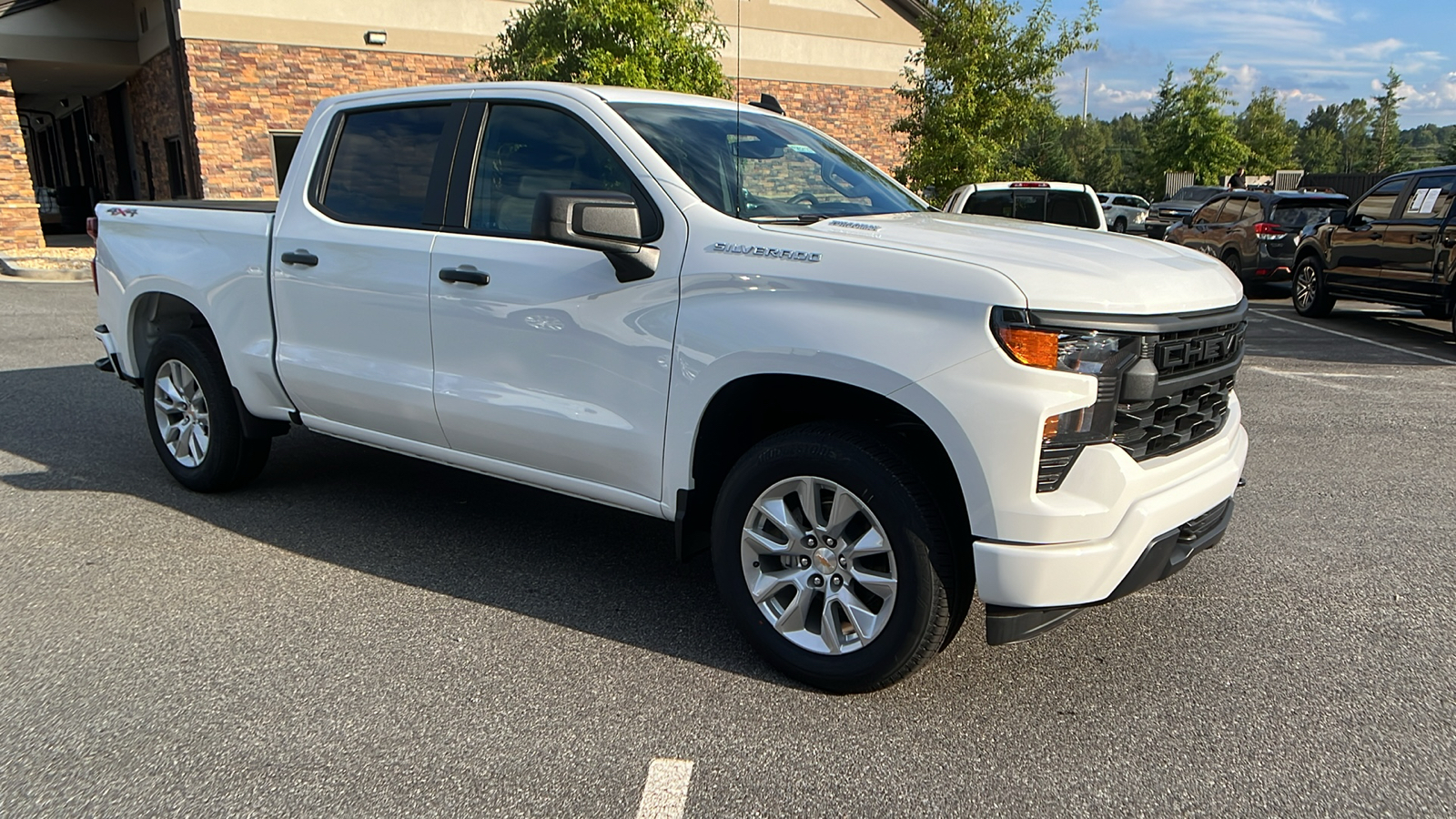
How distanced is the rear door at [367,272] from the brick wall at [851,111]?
1905cm

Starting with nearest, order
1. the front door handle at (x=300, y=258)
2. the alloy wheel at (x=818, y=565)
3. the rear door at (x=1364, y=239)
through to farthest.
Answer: the alloy wheel at (x=818, y=565) < the front door handle at (x=300, y=258) < the rear door at (x=1364, y=239)

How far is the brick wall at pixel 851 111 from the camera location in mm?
23516

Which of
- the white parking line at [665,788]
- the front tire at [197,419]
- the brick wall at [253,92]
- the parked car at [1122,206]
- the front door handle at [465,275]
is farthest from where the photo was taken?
the parked car at [1122,206]

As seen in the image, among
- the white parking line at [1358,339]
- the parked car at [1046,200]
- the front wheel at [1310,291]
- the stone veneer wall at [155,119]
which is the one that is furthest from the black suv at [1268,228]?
the stone veneer wall at [155,119]

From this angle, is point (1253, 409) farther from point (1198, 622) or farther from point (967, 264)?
point (967, 264)

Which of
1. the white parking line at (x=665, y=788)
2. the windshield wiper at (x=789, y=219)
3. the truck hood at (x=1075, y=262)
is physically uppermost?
the windshield wiper at (x=789, y=219)

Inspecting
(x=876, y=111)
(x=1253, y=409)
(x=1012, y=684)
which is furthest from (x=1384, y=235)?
(x=876, y=111)

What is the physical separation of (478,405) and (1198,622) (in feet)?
9.46

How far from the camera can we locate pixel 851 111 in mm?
24453

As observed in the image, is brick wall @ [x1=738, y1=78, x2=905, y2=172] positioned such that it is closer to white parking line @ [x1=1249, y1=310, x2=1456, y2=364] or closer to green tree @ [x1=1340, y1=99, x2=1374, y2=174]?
white parking line @ [x1=1249, y1=310, x2=1456, y2=364]

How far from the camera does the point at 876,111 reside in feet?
81.3

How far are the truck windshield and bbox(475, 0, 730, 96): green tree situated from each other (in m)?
8.89

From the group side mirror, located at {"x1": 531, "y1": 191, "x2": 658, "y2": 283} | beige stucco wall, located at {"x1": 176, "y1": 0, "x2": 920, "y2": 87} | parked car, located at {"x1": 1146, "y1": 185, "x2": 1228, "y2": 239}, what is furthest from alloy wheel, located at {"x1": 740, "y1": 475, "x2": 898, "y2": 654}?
parked car, located at {"x1": 1146, "y1": 185, "x2": 1228, "y2": 239}

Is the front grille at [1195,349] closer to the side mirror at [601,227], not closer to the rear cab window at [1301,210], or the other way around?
the side mirror at [601,227]
